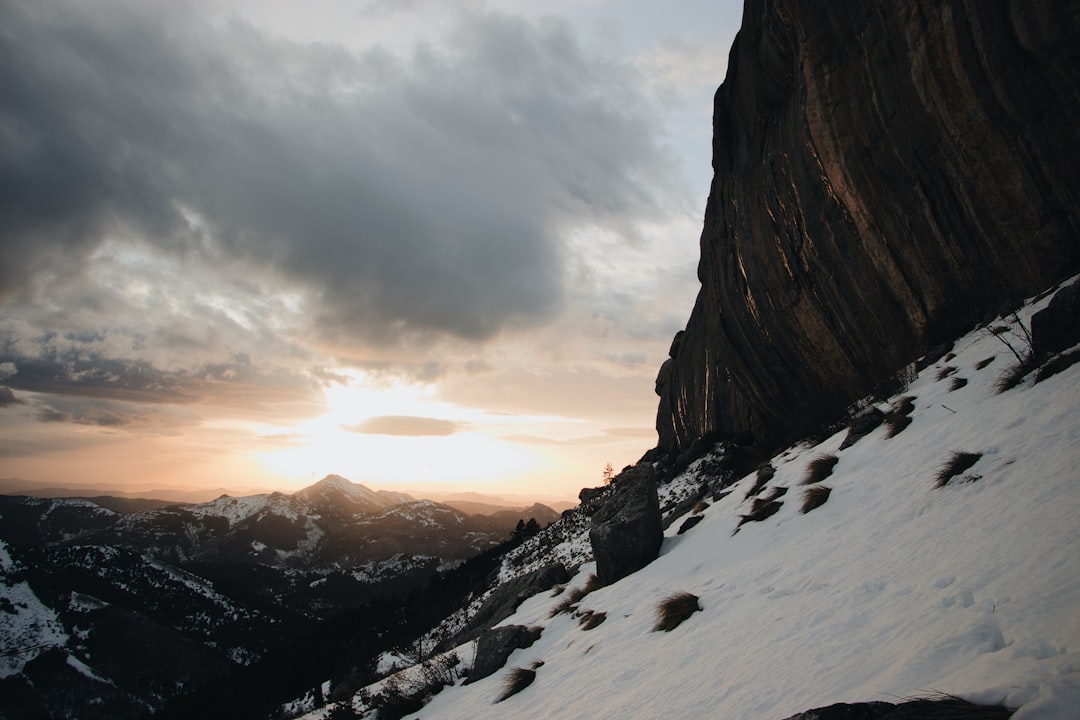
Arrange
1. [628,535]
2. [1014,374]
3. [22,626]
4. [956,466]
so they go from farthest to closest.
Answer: [22,626], [628,535], [1014,374], [956,466]

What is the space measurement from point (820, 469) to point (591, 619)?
4.97 m

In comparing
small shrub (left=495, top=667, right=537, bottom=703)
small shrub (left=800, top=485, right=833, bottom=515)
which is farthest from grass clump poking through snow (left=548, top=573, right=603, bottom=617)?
small shrub (left=800, top=485, right=833, bottom=515)

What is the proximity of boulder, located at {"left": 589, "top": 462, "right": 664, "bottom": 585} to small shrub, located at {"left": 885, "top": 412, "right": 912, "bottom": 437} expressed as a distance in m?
5.44

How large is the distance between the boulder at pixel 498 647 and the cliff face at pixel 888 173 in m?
16.1

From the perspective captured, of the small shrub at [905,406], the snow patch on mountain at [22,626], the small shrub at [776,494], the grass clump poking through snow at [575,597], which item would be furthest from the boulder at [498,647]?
the snow patch on mountain at [22,626]

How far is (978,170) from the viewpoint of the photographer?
13688 millimetres

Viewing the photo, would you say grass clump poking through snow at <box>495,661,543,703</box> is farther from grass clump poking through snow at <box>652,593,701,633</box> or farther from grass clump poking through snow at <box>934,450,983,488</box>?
grass clump poking through snow at <box>934,450,983,488</box>

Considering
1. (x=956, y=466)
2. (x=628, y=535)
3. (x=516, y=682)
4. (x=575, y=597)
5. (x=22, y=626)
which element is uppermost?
(x=956, y=466)

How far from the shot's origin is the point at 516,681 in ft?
23.5

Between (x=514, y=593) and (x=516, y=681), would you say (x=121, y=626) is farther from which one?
(x=516, y=681)

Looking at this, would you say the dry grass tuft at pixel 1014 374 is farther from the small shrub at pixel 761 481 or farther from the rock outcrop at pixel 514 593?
the rock outcrop at pixel 514 593

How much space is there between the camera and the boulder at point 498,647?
29.1ft

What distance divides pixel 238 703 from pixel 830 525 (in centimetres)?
8115

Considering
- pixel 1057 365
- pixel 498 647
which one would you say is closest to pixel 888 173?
pixel 1057 365
